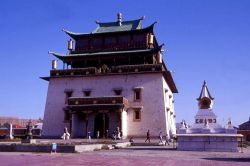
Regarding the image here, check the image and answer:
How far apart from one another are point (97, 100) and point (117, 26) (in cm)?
1351

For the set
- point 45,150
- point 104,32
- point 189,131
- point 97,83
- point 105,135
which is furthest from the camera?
point 104,32

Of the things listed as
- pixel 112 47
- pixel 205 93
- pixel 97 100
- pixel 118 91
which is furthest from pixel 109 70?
pixel 205 93

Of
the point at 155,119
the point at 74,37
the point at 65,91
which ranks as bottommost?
the point at 155,119

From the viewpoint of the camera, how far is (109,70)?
132ft

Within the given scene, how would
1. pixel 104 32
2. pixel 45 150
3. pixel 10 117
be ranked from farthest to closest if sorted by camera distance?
1. pixel 10 117
2. pixel 104 32
3. pixel 45 150

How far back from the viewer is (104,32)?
143 feet

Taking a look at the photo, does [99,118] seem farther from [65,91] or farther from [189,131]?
[189,131]

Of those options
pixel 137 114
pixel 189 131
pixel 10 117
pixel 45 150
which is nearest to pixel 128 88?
pixel 137 114

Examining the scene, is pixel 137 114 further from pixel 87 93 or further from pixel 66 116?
pixel 66 116

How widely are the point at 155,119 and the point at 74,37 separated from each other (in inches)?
650

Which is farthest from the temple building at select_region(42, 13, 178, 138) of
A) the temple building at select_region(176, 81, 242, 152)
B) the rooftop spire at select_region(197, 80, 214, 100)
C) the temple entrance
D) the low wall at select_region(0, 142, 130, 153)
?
the low wall at select_region(0, 142, 130, 153)

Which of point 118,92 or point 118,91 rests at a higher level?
point 118,91

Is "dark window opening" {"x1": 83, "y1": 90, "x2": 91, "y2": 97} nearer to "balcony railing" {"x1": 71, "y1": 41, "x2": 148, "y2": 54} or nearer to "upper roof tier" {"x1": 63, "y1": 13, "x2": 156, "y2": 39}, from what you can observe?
"balcony railing" {"x1": 71, "y1": 41, "x2": 148, "y2": 54}

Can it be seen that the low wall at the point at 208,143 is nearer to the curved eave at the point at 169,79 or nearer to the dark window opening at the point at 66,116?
the curved eave at the point at 169,79
